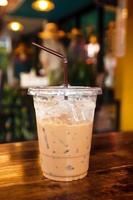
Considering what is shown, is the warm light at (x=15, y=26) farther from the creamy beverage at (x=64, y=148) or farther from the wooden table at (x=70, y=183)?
the creamy beverage at (x=64, y=148)

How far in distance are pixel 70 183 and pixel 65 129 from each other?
0.15 meters

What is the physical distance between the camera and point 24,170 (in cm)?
89

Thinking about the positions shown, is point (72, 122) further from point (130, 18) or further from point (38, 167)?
point (130, 18)

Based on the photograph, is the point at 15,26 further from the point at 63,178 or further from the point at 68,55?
the point at 63,178

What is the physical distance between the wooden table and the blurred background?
2.62 metres

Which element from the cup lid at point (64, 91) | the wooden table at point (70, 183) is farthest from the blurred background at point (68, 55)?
the cup lid at point (64, 91)

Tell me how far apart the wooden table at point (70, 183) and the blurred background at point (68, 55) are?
2.62 meters

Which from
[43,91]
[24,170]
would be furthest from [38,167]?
[43,91]

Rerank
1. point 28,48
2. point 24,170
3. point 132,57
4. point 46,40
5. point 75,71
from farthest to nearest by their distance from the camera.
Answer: point 28,48 < point 46,40 < point 75,71 < point 132,57 < point 24,170

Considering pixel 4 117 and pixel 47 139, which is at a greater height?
pixel 47 139

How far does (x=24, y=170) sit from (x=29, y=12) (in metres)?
6.85

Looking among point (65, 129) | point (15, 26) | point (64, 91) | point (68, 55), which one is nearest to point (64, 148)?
point (65, 129)

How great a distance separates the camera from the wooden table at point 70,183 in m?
0.71

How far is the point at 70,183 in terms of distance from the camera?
79 cm
